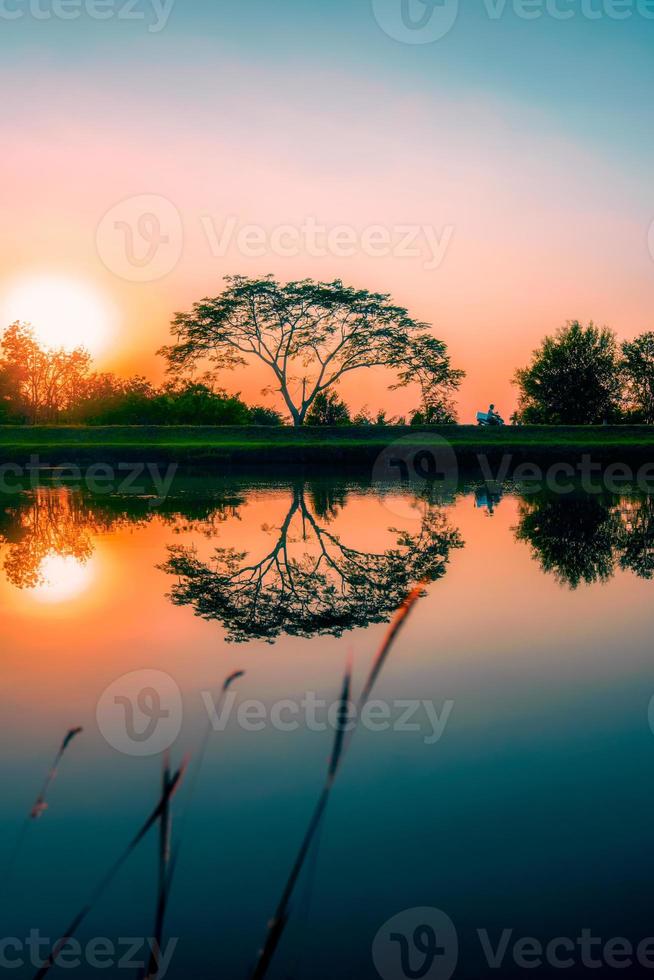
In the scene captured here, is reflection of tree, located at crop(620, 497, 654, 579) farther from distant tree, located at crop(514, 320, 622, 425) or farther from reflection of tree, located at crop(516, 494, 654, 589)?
distant tree, located at crop(514, 320, 622, 425)

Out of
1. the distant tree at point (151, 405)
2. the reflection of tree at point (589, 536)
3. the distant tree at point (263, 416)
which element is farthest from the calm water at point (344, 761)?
the distant tree at point (263, 416)

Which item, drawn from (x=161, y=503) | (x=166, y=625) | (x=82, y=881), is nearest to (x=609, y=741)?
(x=82, y=881)

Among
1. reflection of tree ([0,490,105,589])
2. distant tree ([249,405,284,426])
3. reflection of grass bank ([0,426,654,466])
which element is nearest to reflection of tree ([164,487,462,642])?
reflection of tree ([0,490,105,589])

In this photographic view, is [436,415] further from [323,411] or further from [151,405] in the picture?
[151,405]

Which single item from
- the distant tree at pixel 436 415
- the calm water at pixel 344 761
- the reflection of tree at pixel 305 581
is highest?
the distant tree at pixel 436 415

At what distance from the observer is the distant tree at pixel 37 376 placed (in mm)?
67312

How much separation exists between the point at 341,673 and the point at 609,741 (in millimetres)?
1808

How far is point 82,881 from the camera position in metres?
2.77

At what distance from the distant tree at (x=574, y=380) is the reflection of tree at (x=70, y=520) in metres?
48.7

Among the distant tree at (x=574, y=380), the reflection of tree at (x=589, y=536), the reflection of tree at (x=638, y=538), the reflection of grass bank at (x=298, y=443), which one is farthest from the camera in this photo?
the distant tree at (x=574, y=380)

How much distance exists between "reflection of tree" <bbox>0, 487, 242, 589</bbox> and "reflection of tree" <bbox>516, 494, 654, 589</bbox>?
542 centimetres

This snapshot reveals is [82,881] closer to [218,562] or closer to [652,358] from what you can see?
[218,562]

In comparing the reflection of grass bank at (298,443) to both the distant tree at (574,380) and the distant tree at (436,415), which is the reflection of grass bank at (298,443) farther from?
the distant tree at (574,380)

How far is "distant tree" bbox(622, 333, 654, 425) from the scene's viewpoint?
65750mm
